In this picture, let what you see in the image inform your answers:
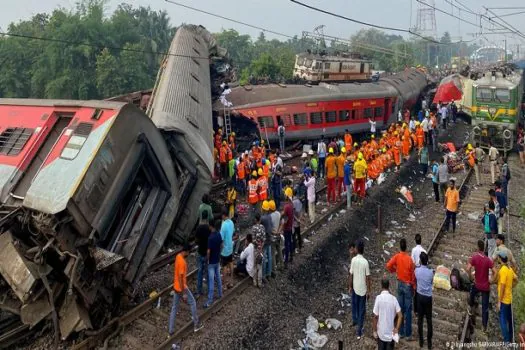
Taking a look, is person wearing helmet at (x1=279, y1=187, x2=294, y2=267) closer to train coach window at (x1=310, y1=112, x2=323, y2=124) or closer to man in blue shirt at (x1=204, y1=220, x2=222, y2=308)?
man in blue shirt at (x1=204, y1=220, x2=222, y2=308)

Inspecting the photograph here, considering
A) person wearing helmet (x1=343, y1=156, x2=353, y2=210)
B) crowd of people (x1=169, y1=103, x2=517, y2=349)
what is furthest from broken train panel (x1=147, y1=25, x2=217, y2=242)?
person wearing helmet (x1=343, y1=156, x2=353, y2=210)

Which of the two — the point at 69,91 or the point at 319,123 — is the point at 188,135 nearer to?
the point at 319,123

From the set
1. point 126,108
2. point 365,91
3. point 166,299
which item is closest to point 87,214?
point 126,108

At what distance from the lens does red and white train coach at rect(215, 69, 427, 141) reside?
18422 mm

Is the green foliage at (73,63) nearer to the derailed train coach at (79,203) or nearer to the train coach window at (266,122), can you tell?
the train coach window at (266,122)

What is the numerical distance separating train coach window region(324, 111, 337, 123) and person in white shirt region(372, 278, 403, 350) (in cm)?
1404

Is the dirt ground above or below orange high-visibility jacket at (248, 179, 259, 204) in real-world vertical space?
below

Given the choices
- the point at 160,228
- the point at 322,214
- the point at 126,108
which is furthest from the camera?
the point at 322,214

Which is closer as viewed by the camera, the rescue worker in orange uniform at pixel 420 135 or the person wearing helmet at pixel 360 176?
the person wearing helmet at pixel 360 176

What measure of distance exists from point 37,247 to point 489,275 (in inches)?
266

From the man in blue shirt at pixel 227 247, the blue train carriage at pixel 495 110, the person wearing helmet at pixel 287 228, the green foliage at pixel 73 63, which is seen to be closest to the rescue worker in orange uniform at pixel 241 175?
the person wearing helmet at pixel 287 228

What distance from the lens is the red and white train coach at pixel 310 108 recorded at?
18.4 metres

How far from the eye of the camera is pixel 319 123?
19.5m

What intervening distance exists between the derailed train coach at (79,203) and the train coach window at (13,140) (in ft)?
0.07
